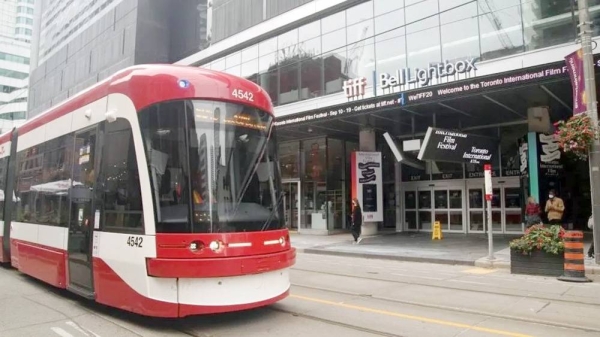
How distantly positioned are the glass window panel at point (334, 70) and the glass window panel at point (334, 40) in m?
0.30

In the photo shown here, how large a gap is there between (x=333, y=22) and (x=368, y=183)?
8.63 meters

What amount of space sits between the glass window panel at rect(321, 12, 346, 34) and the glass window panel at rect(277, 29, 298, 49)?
217cm

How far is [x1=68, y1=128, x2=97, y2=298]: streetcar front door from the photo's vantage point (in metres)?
7.07

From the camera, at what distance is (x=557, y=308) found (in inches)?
301

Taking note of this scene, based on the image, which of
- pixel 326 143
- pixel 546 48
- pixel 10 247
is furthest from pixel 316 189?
pixel 10 247

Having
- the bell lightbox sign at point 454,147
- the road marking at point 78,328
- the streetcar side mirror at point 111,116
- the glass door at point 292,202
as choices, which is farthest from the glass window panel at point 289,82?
the road marking at point 78,328

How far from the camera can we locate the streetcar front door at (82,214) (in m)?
7.07

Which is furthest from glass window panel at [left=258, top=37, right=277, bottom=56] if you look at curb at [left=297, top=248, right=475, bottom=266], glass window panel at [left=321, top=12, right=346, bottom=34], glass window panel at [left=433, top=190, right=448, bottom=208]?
curb at [left=297, top=248, right=475, bottom=266]

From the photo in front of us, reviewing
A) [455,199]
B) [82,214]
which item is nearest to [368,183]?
[455,199]

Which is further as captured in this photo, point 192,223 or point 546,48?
point 546,48

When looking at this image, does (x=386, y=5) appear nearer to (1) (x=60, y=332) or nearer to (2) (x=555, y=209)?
(2) (x=555, y=209)

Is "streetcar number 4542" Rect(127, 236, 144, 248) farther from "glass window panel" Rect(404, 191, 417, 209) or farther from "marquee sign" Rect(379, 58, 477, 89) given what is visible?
"glass window panel" Rect(404, 191, 417, 209)

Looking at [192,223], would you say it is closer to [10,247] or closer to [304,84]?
[10,247]

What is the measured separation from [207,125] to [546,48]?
561 inches
